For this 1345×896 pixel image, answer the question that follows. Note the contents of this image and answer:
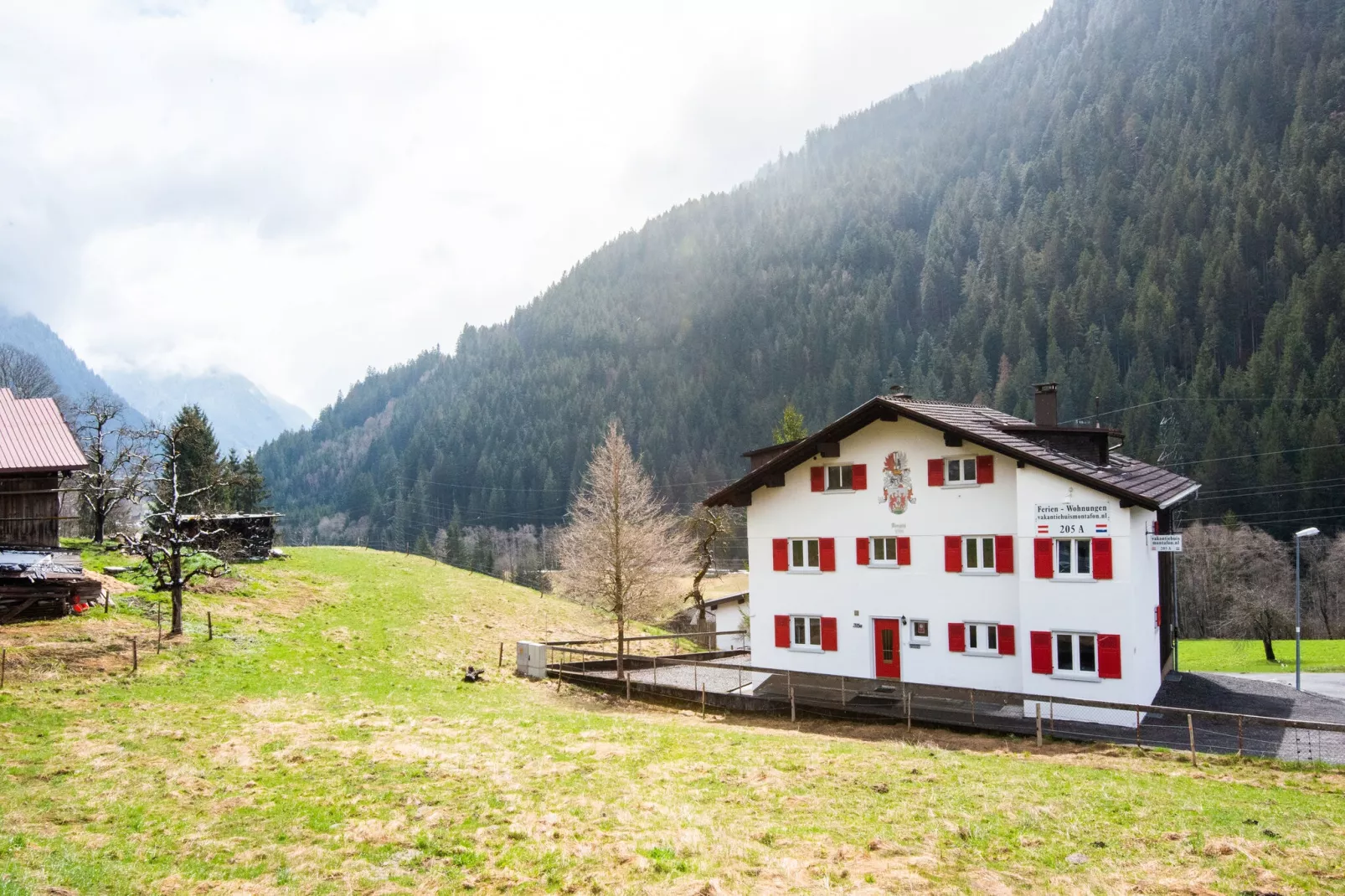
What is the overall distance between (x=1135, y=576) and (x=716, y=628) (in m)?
31.6

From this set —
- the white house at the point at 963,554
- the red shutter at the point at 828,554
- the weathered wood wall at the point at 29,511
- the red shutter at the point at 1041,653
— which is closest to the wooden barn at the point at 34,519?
the weathered wood wall at the point at 29,511

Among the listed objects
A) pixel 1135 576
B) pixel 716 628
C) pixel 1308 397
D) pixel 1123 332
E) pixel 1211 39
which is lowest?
pixel 716 628

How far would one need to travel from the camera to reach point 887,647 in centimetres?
2952

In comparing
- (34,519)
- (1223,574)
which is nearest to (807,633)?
(34,519)

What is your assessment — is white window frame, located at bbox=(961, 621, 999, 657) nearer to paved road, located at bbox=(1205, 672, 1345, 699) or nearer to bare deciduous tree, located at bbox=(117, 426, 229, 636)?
paved road, located at bbox=(1205, 672, 1345, 699)

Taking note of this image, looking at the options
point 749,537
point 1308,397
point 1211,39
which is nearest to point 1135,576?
point 749,537

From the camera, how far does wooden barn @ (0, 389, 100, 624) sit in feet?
86.9

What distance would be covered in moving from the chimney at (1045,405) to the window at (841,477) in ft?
23.9

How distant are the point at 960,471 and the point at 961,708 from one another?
8.07 m

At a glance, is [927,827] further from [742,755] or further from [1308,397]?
[1308,397]

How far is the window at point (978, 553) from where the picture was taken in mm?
27812

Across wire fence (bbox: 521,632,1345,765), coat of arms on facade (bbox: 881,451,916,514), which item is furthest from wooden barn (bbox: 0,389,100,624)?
coat of arms on facade (bbox: 881,451,916,514)

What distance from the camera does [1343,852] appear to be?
11711 mm

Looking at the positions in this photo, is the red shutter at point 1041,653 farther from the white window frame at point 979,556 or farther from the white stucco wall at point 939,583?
the white window frame at point 979,556
